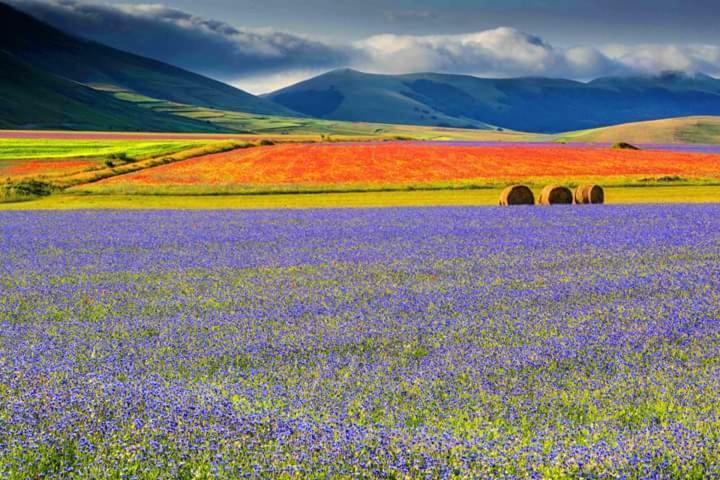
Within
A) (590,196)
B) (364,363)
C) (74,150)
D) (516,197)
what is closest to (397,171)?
(516,197)

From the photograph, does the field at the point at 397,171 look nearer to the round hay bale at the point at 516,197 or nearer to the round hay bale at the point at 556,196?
the round hay bale at the point at 556,196

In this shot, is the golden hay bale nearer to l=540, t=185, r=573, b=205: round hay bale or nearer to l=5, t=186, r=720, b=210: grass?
l=540, t=185, r=573, b=205: round hay bale

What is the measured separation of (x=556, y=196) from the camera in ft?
121

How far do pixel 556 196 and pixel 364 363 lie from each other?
29.3 metres

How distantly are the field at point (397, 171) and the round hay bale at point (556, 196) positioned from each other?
39.1 feet

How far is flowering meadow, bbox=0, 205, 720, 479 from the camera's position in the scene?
5.99m

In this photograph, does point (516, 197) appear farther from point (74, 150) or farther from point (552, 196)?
point (74, 150)

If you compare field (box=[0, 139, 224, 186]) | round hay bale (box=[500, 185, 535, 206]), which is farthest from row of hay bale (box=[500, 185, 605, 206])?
field (box=[0, 139, 224, 186])

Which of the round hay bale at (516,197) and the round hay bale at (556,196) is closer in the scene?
the round hay bale at (516,197)

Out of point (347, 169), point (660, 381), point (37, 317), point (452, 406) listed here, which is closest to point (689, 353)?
point (660, 381)

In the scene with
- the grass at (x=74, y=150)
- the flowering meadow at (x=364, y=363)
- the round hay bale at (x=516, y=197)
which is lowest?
the flowering meadow at (x=364, y=363)

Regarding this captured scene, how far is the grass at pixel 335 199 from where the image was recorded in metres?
40.3

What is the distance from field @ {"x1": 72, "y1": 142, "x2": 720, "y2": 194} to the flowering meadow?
28.8 metres

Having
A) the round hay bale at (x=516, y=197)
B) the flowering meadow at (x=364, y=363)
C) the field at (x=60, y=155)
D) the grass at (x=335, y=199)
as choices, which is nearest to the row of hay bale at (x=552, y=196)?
the round hay bale at (x=516, y=197)
